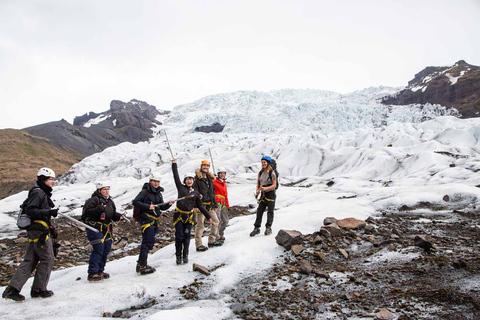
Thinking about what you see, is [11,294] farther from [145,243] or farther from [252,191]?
[252,191]

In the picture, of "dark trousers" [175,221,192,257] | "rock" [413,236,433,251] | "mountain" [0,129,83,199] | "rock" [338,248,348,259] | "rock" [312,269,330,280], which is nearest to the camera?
"rock" [312,269,330,280]

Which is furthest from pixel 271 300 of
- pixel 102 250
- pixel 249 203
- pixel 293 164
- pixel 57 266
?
pixel 293 164

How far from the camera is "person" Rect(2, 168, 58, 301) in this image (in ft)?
14.9

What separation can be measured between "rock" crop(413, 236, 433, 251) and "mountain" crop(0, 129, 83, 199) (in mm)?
56528

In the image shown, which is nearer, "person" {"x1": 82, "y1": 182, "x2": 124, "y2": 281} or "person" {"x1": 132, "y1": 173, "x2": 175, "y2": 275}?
"person" {"x1": 82, "y1": 182, "x2": 124, "y2": 281}

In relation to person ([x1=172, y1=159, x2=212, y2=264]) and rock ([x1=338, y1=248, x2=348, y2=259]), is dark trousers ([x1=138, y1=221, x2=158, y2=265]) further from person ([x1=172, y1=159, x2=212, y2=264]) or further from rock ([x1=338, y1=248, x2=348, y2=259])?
rock ([x1=338, y1=248, x2=348, y2=259])

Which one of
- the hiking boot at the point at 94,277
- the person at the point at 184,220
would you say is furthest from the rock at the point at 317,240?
the hiking boot at the point at 94,277

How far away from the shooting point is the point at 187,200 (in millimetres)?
6250

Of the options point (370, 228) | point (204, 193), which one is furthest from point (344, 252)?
point (204, 193)

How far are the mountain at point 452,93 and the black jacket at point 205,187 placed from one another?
7940cm

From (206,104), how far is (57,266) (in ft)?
375

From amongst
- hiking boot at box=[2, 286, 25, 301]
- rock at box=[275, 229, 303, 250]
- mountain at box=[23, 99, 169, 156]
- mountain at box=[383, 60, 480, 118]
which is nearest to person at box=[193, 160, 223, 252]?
rock at box=[275, 229, 303, 250]

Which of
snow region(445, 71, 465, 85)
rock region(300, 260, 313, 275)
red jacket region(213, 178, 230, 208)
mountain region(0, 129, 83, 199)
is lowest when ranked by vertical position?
rock region(300, 260, 313, 275)

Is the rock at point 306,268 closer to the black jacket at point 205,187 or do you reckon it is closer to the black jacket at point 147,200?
the black jacket at point 205,187
